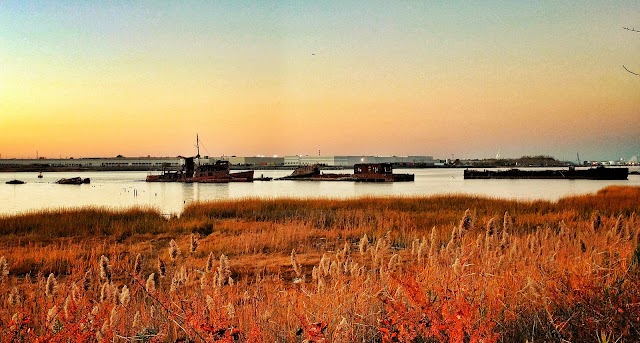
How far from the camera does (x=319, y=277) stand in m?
5.60

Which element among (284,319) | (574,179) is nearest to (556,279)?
(284,319)

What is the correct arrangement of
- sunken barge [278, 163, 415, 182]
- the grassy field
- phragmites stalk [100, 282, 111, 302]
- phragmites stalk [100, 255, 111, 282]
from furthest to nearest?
sunken barge [278, 163, 415, 182] < phragmites stalk [100, 255, 111, 282] < phragmites stalk [100, 282, 111, 302] < the grassy field

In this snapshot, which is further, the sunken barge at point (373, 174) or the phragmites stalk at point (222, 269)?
the sunken barge at point (373, 174)

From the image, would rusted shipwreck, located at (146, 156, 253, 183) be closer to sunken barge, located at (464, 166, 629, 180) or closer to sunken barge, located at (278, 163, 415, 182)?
sunken barge, located at (278, 163, 415, 182)

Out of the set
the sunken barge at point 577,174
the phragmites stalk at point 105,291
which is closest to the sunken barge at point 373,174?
the sunken barge at point 577,174

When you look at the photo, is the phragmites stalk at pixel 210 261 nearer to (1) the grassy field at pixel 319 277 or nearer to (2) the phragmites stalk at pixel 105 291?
(1) the grassy field at pixel 319 277

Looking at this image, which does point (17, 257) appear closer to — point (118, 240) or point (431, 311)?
point (118, 240)

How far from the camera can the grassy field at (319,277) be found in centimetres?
441

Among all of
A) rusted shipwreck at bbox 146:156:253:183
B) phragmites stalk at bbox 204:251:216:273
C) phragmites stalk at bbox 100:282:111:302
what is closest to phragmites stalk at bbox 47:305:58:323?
phragmites stalk at bbox 100:282:111:302

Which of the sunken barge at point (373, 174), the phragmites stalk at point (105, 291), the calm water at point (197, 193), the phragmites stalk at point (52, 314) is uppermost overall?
the phragmites stalk at point (52, 314)

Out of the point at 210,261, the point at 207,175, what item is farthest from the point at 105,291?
the point at 207,175

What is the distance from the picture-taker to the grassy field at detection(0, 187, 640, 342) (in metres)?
4.41

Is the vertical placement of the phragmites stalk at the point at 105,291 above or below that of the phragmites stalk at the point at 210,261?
below

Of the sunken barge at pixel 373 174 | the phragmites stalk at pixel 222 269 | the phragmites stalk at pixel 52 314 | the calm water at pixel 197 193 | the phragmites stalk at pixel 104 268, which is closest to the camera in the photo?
the phragmites stalk at pixel 52 314
